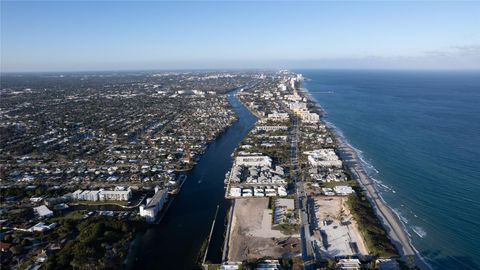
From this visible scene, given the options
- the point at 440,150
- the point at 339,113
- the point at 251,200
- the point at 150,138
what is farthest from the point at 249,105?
the point at 251,200

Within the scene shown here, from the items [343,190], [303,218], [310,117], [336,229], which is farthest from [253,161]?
[310,117]

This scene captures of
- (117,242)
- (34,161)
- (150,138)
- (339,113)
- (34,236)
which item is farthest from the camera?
(339,113)

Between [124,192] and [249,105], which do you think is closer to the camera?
[124,192]

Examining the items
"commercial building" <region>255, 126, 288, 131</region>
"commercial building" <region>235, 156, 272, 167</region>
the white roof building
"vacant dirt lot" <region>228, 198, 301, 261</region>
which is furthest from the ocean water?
"commercial building" <region>235, 156, 272, 167</region>

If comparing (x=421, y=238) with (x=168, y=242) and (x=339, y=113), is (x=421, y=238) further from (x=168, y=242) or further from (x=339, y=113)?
(x=339, y=113)

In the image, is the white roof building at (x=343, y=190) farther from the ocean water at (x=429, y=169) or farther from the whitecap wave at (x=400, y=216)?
the whitecap wave at (x=400, y=216)

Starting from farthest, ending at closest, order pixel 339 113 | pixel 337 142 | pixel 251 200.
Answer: pixel 339 113
pixel 337 142
pixel 251 200

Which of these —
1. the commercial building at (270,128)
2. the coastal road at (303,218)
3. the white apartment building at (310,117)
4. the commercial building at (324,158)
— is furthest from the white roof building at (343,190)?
the white apartment building at (310,117)
